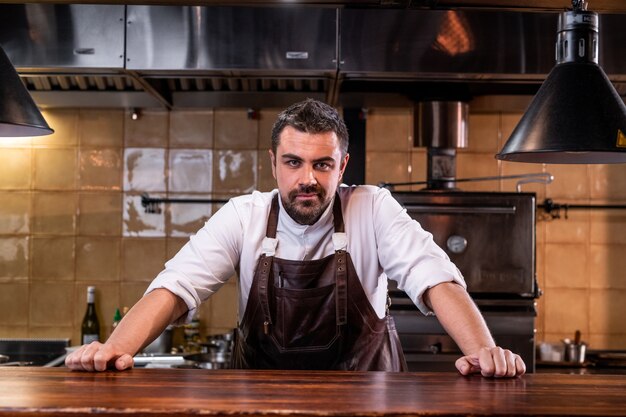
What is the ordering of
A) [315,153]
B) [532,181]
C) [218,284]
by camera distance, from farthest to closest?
[532,181], [218,284], [315,153]

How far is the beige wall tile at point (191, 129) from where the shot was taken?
4.11 meters

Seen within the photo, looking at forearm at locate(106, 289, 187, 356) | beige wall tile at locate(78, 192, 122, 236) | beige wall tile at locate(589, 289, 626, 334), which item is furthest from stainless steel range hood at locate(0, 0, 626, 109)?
forearm at locate(106, 289, 187, 356)

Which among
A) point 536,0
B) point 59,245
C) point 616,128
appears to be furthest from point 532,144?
point 59,245

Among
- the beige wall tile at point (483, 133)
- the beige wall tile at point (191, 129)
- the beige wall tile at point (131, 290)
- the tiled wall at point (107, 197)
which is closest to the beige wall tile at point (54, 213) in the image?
the tiled wall at point (107, 197)

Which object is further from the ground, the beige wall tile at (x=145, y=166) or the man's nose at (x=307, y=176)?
the beige wall tile at (x=145, y=166)

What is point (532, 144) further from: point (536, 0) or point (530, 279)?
point (530, 279)

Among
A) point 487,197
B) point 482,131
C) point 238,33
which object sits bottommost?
point 487,197

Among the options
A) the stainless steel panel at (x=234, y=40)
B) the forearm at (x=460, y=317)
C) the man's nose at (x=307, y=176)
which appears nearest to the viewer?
the forearm at (x=460, y=317)

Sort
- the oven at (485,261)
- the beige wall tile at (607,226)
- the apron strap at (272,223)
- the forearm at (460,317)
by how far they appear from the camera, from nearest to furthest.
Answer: the forearm at (460,317)
the apron strap at (272,223)
the oven at (485,261)
the beige wall tile at (607,226)

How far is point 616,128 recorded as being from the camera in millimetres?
2064

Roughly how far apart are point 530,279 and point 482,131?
874 millimetres

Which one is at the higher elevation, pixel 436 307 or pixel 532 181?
pixel 532 181

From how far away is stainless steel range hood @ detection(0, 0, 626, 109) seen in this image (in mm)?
3383

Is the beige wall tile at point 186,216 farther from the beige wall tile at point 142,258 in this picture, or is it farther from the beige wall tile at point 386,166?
the beige wall tile at point 386,166
